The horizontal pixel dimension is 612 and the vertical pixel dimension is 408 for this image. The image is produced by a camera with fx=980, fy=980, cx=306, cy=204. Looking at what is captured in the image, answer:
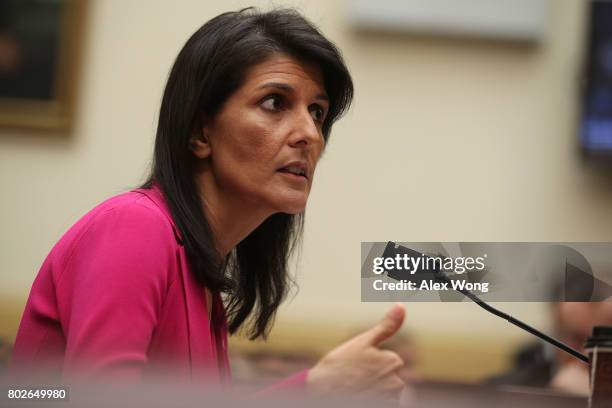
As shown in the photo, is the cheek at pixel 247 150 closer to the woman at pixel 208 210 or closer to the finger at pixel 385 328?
the woman at pixel 208 210

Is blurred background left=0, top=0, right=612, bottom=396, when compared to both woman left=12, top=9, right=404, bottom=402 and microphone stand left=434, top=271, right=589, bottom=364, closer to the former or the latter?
woman left=12, top=9, right=404, bottom=402

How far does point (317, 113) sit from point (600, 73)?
2956mm

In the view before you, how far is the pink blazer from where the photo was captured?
134cm

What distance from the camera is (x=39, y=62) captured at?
15.5ft

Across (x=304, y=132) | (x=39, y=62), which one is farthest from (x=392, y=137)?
(x=304, y=132)

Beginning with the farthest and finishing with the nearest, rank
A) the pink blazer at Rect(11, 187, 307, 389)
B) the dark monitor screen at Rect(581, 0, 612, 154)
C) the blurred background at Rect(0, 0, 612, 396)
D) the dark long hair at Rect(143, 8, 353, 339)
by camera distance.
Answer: the blurred background at Rect(0, 0, 612, 396) → the dark monitor screen at Rect(581, 0, 612, 154) → the dark long hair at Rect(143, 8, 353, 339) → the pink blazer at Rect(11, 187, 307, 389)

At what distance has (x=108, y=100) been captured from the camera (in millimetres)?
4785

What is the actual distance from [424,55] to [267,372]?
2018mm

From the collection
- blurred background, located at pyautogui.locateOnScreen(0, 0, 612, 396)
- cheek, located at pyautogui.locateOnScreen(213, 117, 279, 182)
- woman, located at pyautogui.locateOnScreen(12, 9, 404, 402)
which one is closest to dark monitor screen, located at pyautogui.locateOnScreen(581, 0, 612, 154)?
blurred background, located at pyautogui.locateOnScreen(0, 0, 612, 396)

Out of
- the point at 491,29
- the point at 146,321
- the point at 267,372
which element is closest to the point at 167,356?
the point at 146,321

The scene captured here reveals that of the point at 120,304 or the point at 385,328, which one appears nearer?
the point at 120,304

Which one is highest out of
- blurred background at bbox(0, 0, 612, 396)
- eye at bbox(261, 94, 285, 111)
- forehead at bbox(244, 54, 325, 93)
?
blurred background at bbox(0, 0, 612, 396)

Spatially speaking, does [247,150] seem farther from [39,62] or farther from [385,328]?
[39,62]

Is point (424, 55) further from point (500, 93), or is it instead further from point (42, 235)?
point (42, 235)
